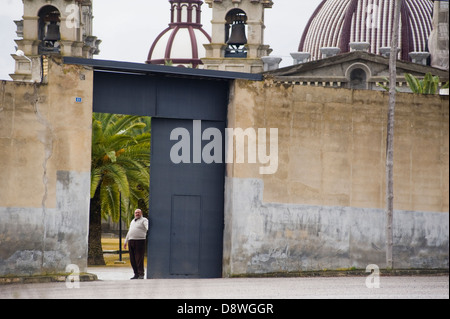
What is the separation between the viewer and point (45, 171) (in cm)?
1767

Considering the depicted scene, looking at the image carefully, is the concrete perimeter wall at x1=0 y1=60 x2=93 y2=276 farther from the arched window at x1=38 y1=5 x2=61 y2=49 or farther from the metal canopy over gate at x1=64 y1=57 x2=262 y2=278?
the arched window at x1=38 y1=5 x2=61 y2=49

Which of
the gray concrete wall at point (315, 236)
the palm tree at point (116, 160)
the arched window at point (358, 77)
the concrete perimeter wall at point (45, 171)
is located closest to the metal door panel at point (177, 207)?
the gray concrete wall at point (315, 236)

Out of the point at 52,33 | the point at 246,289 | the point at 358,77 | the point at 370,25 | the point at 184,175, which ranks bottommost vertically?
the point at 246,289

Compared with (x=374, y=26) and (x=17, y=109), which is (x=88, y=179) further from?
(x=374, y=26)

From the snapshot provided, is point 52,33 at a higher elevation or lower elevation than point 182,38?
lower

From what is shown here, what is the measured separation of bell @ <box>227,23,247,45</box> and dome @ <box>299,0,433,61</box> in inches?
1998

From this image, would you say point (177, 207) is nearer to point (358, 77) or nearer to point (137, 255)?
point (137, 255)

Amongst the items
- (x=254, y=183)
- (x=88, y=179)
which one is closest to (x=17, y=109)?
(x=88, y=179)

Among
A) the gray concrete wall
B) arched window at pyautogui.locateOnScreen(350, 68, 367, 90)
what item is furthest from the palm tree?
arched window at pyautogui.locateOnScreen(350, 68, 367, 90)

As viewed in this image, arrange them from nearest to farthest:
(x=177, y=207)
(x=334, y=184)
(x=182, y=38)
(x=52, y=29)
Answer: (x=177, y=207) → (x=334, y=184) → (x=52, y=29) → (x=182, y=38)

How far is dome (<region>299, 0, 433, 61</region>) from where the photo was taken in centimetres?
10506

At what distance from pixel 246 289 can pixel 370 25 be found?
9258 centimetres

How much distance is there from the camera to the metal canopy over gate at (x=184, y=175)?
18875mm

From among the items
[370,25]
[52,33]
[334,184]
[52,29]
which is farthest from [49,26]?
[370,25]
